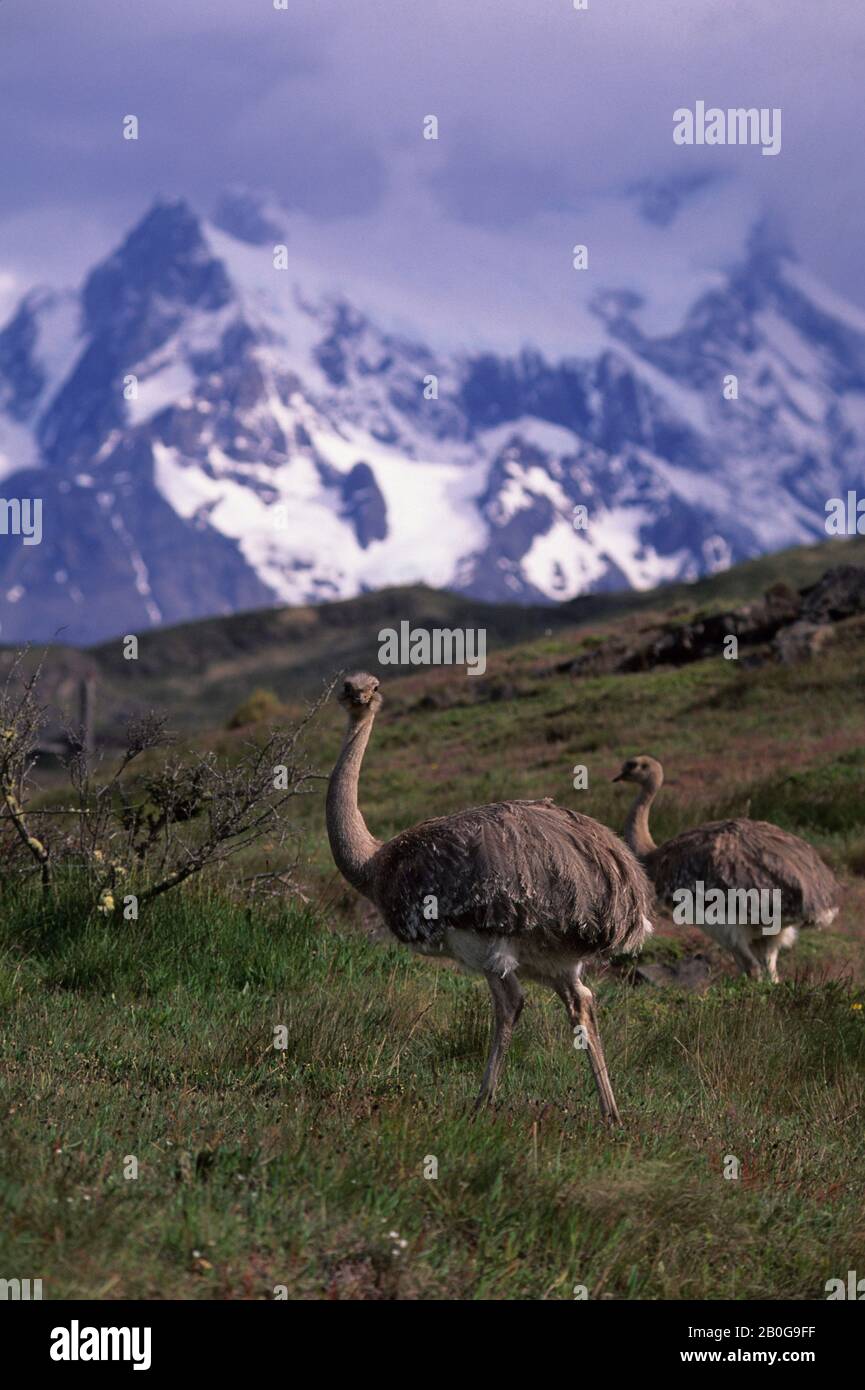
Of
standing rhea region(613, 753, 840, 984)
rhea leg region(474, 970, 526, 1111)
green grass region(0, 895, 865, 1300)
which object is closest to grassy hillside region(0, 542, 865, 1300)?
green grass region(0, 895, 865, 1300)

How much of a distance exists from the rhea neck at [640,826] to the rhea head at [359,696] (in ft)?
18.1

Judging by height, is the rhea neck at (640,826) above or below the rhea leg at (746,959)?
above

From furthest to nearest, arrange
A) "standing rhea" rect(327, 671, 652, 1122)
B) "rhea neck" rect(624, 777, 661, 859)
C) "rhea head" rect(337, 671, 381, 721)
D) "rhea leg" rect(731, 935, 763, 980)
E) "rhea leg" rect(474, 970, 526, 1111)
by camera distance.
→ "rhea neck" rect(624, 777, 661, 859) < "rhea leg" rect(731, 935, 763, 980) < "rhea head" rect(337, 671, 381, 721) < "standing rhea" rect(327, 671, 652, 1122) < "rhea leg" rect(474, 970, 526, 1111)

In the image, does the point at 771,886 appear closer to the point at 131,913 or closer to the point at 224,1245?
the point at 131,913

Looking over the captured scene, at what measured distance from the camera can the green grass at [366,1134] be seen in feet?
16.8

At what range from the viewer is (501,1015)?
7.71 m

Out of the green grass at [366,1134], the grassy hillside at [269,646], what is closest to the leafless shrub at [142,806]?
the green grass at [366,1134]

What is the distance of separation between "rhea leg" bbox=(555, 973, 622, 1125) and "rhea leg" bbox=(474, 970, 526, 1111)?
0.90ft

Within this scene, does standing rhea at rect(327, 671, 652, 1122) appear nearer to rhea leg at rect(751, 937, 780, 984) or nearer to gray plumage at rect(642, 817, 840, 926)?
gray plumage at rect(642, 817, 840, 926)

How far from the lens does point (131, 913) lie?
9281mm

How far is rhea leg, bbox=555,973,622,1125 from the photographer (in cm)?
719

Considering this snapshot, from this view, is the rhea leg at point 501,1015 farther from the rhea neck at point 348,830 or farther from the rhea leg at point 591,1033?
the rhea neck at point 348,830
